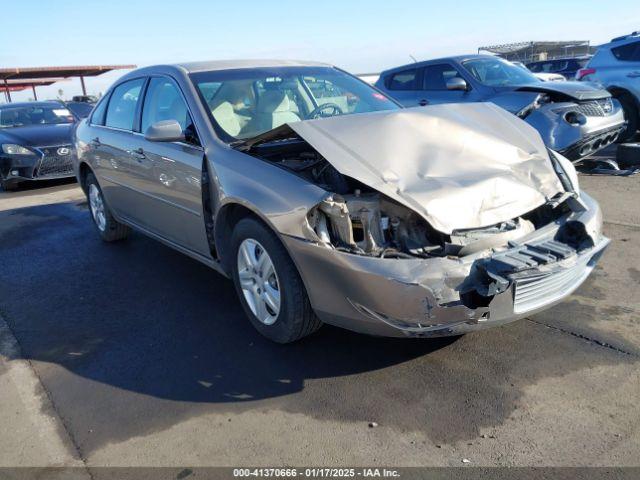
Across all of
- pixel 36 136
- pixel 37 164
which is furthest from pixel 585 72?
pixel 36 136

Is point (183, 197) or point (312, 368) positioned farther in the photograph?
point (183, 197)

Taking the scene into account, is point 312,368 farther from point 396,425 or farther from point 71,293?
point 71,293

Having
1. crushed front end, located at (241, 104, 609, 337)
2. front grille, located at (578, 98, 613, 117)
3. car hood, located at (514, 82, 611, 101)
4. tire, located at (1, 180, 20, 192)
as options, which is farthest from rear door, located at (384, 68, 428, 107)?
tire, located at (1, 180, 20, 192)

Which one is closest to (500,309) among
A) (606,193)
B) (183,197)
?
(183,197)

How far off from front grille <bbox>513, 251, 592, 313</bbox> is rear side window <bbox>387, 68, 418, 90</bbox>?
6864 millimetres

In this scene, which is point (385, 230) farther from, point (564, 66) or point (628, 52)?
point (564, 66)

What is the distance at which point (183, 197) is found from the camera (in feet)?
12.8

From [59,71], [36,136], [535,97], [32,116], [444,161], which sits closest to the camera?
[444,161]

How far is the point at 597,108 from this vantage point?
703 centimetres

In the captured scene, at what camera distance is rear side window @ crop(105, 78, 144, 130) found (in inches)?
187

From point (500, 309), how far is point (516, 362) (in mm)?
550

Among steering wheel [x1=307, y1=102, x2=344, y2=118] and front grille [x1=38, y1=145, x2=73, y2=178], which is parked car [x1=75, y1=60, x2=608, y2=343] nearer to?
steering wheel [x1=307, y1=102, x2=344, y2=118]

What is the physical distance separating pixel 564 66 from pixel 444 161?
69.1ft

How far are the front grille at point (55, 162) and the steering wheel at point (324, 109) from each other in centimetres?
706
